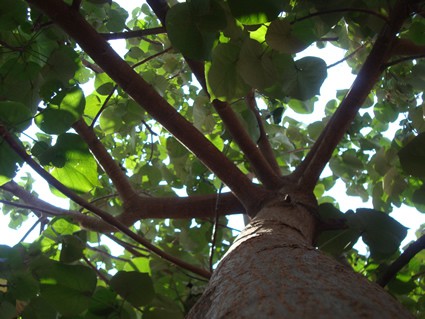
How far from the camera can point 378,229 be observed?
111 cm

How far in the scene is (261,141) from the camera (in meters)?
1.67

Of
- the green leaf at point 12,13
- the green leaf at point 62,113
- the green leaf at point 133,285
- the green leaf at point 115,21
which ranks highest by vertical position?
the green leaf at point 115,21

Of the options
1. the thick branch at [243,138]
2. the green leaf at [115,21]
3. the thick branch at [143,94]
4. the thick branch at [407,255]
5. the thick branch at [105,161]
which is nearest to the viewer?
the thick branch at [407,255]

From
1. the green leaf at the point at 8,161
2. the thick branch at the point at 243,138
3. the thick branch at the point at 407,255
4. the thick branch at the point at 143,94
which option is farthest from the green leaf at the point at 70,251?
the thick branch at the point at 407,255

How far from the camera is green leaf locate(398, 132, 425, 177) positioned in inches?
41.9

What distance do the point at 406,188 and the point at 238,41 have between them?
0.96 m

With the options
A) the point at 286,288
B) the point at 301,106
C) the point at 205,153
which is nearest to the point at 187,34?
the point at 205,153

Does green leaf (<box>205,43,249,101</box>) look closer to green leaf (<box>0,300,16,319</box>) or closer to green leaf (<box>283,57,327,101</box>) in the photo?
green leaf (<box>283,57,327,101</box>)

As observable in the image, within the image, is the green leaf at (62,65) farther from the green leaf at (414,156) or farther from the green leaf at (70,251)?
the green leaf at (414,156)

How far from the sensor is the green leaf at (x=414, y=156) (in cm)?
106

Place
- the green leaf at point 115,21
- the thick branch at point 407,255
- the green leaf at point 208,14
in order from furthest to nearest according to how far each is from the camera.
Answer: the green leaf at point 115,21, the green leaf at point 208,14, the thick branch at point 407,255

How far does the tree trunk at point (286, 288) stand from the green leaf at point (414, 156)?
1.57 ft

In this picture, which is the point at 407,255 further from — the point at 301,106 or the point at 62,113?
the point at 301,106

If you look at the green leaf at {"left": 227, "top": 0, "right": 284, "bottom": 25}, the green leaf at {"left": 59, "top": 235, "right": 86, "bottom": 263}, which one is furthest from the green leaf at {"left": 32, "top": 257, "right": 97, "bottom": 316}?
the green leaf at {"left": 227, "top": 0, "right": 284, "bottom": 25}
